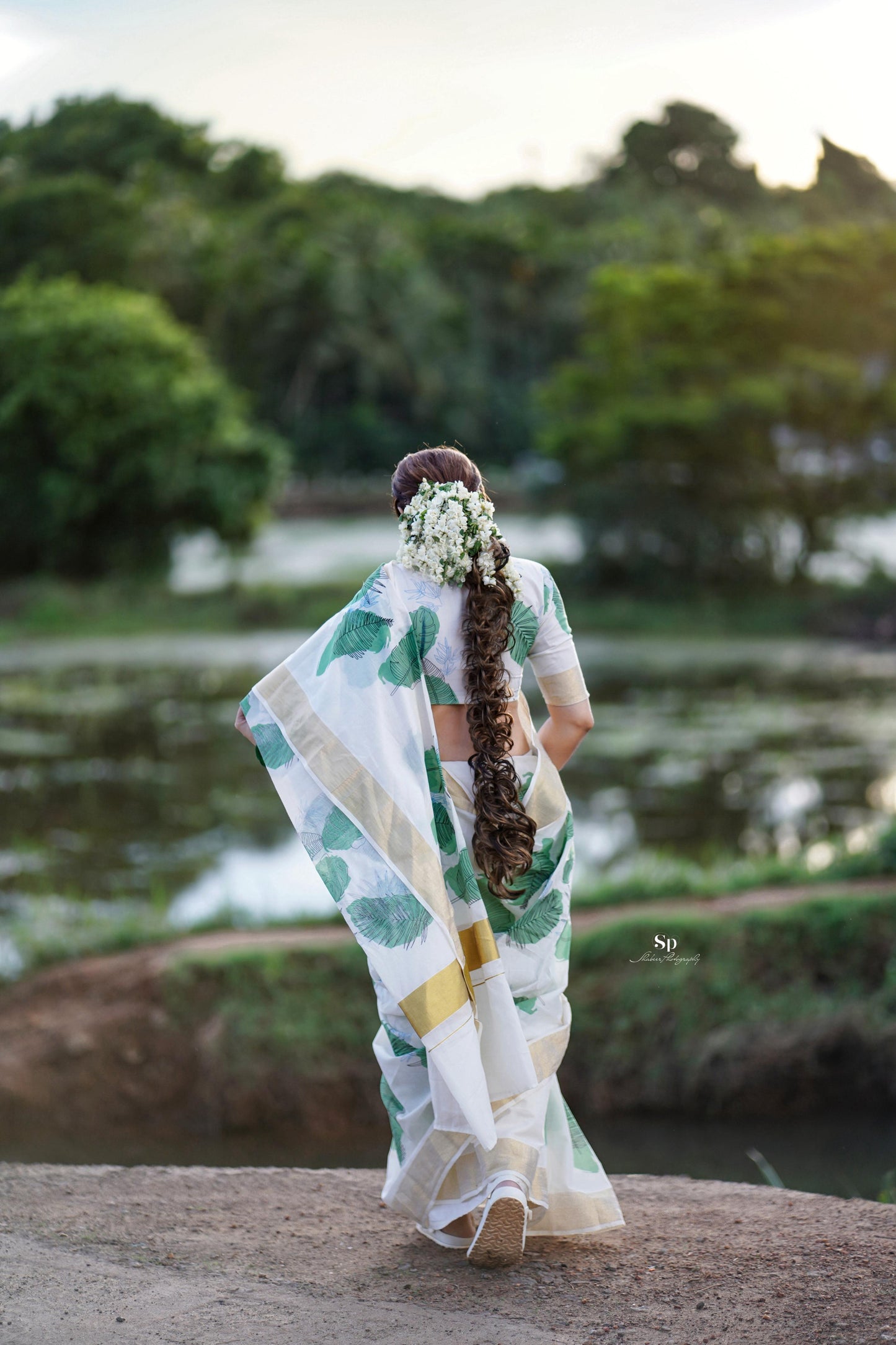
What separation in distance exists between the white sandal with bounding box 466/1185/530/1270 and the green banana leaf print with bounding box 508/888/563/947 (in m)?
0.48

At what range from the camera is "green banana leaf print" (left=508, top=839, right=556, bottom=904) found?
273cm

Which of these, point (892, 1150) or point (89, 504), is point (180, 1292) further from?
point (89, 504)

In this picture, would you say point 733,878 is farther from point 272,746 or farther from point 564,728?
point 272,746

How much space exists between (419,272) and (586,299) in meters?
6.05

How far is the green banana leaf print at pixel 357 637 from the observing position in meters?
2.63

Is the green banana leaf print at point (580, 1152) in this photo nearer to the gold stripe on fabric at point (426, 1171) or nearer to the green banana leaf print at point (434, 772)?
the gold stripe on fabric at point (426, 1171)

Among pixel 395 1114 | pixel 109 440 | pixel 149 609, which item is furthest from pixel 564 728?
pixel 149 609

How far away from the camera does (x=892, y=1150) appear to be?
5250 millimetres

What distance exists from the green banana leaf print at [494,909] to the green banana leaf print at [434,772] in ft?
0.69

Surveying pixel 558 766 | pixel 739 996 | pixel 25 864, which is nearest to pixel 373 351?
pixel 25 864

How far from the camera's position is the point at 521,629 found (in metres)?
2.69

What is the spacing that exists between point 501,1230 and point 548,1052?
0.35 meters

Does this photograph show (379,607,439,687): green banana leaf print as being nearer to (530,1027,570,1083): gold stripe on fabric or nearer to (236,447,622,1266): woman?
(236,447,622,1266): woman

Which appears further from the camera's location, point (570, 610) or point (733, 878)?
point (570, 610)
